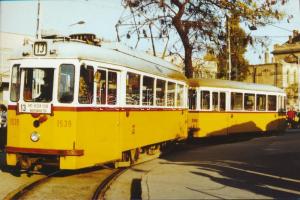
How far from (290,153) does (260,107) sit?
9.74 meters

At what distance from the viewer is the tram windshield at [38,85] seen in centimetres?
1052

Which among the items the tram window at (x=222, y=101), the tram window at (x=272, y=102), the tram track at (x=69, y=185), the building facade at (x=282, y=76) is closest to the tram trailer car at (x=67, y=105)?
the tram track at (x=69, y=185)

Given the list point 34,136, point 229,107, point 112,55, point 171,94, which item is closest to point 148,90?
point 112,55

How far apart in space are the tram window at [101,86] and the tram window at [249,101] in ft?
46.7

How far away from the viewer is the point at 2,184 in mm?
10648

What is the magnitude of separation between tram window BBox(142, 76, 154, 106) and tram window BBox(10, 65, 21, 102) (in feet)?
12.3

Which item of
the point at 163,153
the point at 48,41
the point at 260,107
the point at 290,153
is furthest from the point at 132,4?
the point at 48,41

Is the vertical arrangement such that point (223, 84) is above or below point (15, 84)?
above

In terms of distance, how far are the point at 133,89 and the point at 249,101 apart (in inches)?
520

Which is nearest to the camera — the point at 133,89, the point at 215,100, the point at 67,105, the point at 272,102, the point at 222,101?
the point at 67,105

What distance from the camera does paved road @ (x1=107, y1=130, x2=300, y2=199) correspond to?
30.9 feet

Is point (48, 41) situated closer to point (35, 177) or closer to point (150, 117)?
point (35, 177)

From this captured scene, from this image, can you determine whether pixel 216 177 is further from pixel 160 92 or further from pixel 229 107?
pixel 229 107

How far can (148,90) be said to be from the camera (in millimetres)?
13836
